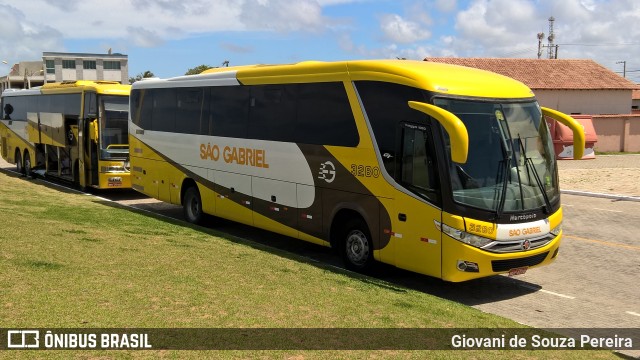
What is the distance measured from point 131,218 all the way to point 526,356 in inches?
384

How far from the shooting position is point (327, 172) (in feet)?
34.5

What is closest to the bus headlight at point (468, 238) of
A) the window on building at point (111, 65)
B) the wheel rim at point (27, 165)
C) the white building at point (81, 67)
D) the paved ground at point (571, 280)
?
the paved ground at point (571, 280)

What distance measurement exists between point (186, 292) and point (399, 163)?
3.70 meters

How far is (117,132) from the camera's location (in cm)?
1872

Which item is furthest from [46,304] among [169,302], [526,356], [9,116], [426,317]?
[9,116]

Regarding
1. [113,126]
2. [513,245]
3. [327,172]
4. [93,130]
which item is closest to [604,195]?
[513,245]

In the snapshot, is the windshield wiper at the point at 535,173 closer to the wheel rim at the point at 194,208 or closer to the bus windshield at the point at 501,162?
the bus windshield at the point at 501,162

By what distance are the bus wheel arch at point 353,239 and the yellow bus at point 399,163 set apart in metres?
0.02

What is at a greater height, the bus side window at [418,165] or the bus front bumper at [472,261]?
the bus side window at [418,165]

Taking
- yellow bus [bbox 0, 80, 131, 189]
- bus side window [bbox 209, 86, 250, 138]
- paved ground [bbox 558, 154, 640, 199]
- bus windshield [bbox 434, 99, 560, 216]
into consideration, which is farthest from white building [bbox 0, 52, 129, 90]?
bus windshield [bbox 434, 99, 560, 216]

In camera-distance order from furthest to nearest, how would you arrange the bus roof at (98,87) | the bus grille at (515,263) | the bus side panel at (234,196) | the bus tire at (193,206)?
1. the bus roof at (98,87)
2. the bus tire at (193,206)
3. the bus side panel at (234,196)
4. the bus grille at (515,263)

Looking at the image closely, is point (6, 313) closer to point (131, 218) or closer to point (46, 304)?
point (46, 304)

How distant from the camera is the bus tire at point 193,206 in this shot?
14320 mm

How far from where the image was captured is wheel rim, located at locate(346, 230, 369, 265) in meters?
9.98
